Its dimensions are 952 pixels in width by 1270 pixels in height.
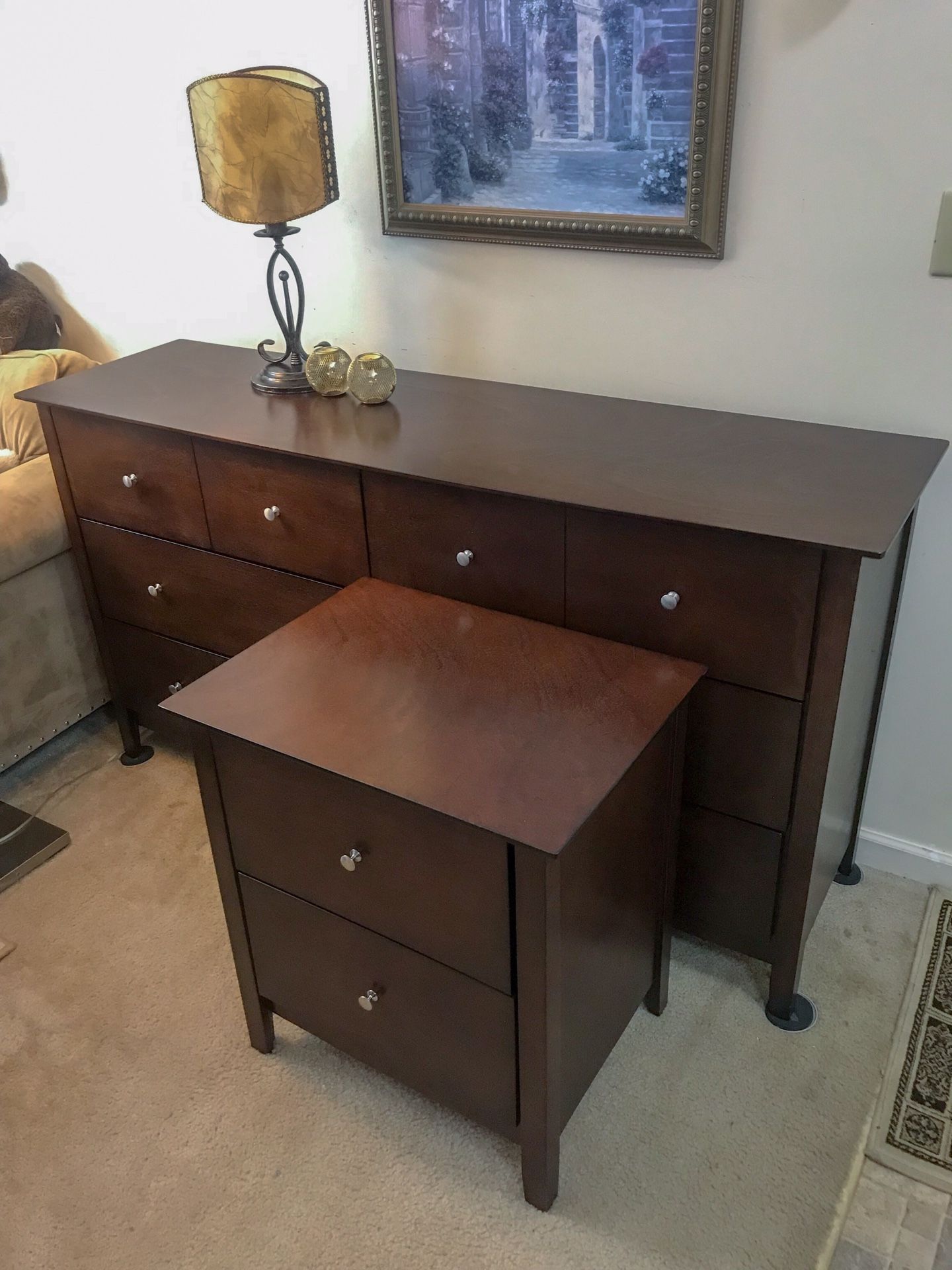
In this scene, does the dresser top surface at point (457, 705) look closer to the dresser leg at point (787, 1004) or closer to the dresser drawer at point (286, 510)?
the dresser drawer at point (286, 510)

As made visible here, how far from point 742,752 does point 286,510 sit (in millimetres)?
843

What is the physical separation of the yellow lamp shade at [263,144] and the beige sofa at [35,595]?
732 millimetres

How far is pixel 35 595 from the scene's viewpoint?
2.12 metres

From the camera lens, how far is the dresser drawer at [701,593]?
1.31 meters

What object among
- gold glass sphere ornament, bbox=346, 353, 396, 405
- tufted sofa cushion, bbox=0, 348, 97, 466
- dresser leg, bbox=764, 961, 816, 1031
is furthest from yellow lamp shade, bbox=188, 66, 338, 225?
dresser leg, bbox=764, 961, 816, 1031

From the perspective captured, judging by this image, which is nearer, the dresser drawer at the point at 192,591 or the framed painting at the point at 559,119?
the framed painting at the point at 559,119

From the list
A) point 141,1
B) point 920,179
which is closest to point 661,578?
point 920,179

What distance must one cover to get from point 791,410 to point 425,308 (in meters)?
0.73

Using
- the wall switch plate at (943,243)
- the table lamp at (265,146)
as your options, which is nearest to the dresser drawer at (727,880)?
the wall switch plate at (943,243)

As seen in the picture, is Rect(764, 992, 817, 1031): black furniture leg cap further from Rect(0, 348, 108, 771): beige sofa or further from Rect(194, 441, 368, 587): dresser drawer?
Rect(0, 348, 108, 771): beige sofa

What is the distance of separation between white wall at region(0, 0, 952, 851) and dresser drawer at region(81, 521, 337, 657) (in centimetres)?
55

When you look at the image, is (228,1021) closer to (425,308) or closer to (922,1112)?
(922,1112)

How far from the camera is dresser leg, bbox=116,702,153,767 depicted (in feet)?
7.38

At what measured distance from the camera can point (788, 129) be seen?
4.95 ft
